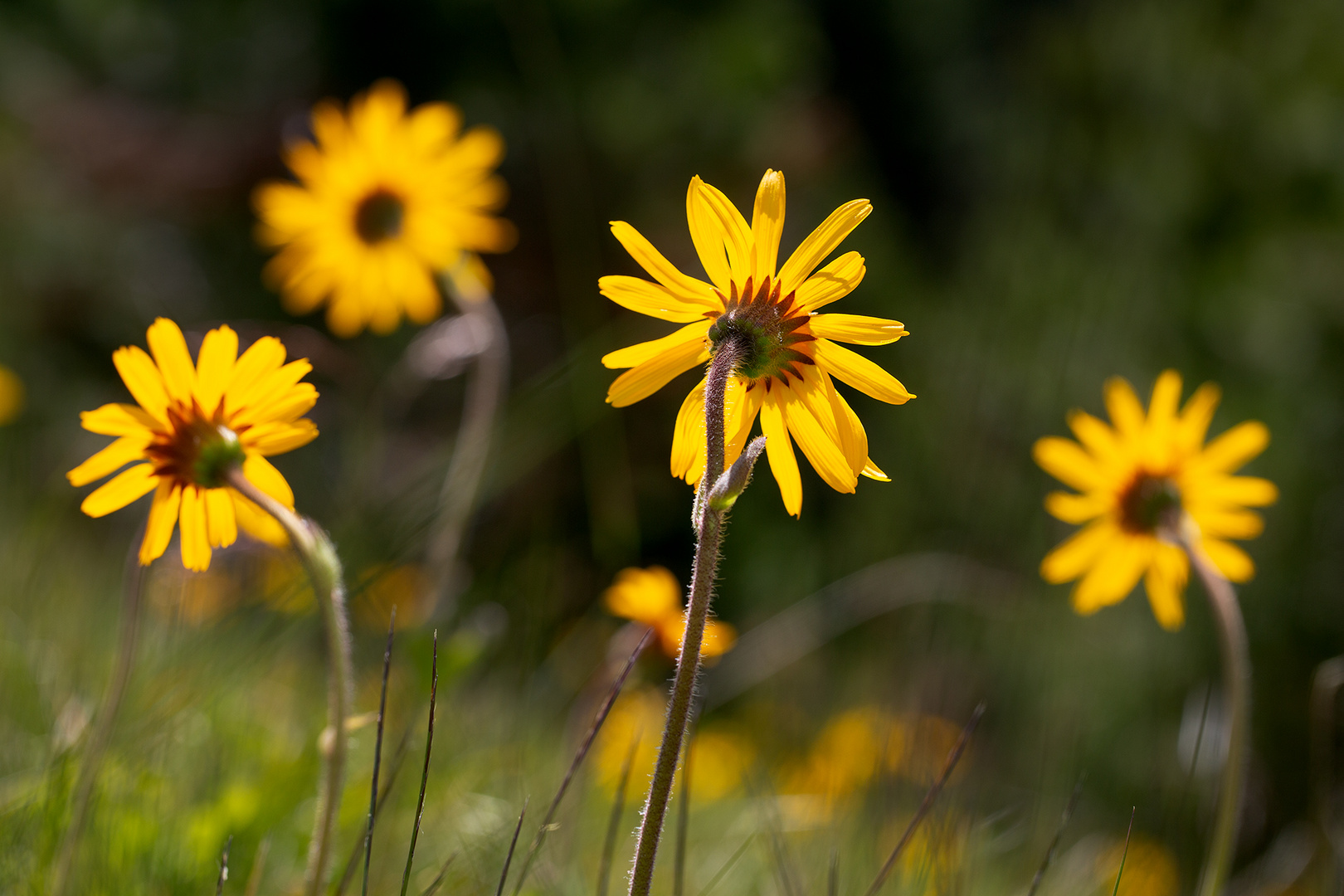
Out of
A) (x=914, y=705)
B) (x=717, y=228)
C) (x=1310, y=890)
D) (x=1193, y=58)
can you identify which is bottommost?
(x=1310, y=890)

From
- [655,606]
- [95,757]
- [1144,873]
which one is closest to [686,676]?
[95,757]

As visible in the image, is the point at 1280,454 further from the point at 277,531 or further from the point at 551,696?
the point at 277,531

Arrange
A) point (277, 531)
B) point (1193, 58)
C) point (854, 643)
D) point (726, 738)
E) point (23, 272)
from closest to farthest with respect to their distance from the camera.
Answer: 1. point (277, 531)
2. point (726, 738)
3. point (1193, 58)
4. point (854, 643)
5. point (23, 272)

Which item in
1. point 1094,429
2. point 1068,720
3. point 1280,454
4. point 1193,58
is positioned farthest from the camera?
point 1193,58

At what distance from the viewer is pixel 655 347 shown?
3.33 ft

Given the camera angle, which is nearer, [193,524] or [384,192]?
[193,524]

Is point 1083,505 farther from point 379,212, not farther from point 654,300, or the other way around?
point 379,212

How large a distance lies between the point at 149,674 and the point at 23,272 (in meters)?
7.64

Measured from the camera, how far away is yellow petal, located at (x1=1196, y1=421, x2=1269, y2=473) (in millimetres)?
1604

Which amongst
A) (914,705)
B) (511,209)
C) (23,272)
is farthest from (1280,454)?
(23,272)

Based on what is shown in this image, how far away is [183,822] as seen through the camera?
152 cm

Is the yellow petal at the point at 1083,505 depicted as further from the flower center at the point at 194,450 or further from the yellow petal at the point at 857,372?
the flower center at the point at 194,450

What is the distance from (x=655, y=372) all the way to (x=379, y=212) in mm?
1595

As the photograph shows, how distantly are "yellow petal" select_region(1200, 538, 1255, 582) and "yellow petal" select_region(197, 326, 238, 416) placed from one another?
1599 mm
